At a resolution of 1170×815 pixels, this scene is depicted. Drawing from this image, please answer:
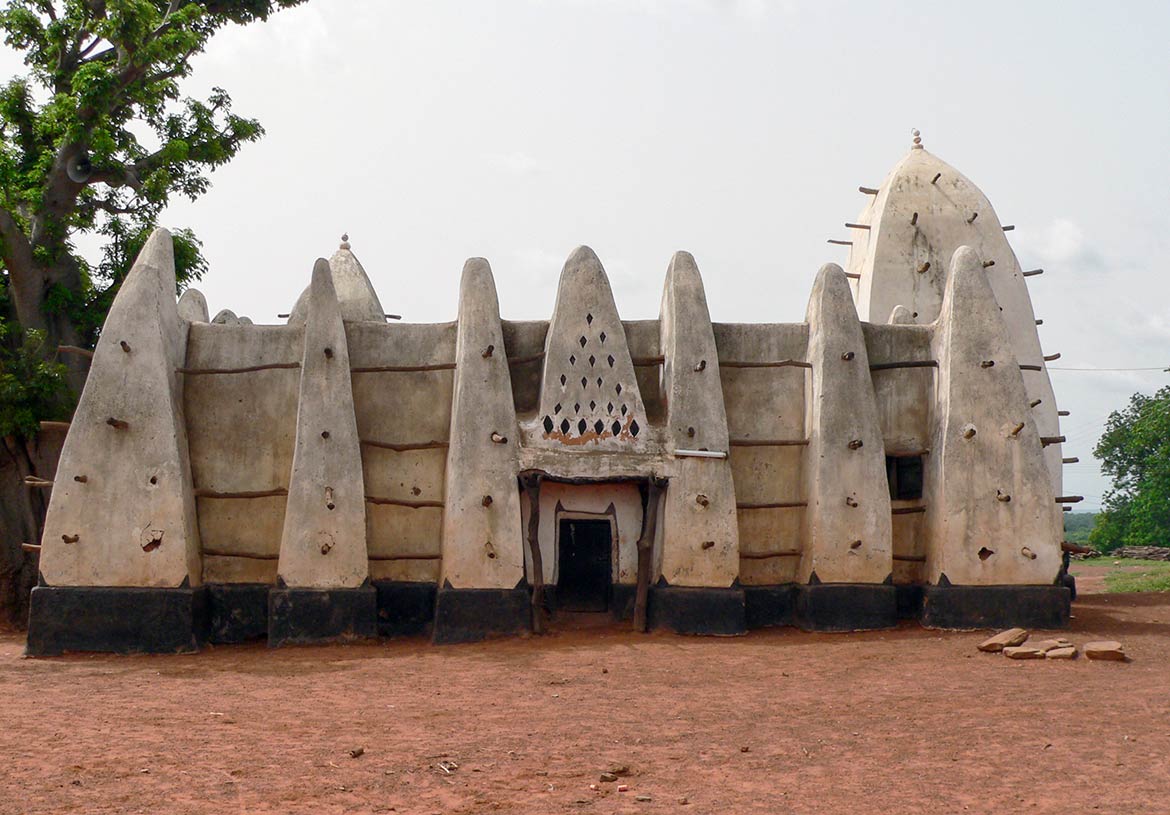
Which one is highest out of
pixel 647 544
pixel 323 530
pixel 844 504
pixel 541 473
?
pixel 541 473

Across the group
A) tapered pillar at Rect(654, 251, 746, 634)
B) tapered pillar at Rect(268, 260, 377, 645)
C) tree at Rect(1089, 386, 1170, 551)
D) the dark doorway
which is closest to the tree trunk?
tapered pillar at Rect(268, 260, 377, 645)

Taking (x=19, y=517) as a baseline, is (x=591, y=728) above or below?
below

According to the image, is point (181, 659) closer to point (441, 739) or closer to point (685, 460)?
point (441, 739)

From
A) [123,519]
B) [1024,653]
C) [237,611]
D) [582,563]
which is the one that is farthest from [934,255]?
[123,519]

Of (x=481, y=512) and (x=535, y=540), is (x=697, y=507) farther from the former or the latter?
(x=481, y=512)

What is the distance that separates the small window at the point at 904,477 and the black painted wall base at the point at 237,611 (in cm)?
770

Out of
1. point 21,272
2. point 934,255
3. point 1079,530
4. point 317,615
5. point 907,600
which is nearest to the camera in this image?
point 317,615

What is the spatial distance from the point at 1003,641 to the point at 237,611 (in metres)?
8.32

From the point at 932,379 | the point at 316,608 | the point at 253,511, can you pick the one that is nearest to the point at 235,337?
the point at 253,511

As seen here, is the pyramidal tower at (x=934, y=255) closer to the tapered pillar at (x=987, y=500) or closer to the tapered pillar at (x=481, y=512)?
the tapered pillar at (x=987, y=500)

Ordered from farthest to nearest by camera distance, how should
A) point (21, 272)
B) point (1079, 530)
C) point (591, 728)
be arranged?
point (1079, 530), point (21, 272), point (591, 728)

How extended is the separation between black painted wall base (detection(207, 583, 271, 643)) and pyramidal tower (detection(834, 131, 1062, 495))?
1205 cm

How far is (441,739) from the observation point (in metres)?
8.77

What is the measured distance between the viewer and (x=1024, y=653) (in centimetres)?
1183
